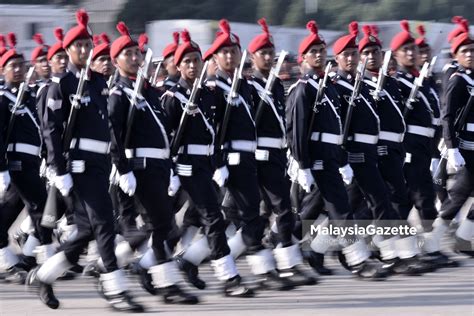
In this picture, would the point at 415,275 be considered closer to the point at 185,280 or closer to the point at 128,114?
the point at 185,280

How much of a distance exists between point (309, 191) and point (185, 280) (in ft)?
3.84

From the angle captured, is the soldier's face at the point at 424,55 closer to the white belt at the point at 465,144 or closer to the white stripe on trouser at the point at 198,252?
the white belt at the point at 465,144

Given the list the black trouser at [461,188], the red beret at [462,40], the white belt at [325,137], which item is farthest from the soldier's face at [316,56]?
the black trouser at [461,188]

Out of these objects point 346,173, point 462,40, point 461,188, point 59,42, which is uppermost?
point 59,42

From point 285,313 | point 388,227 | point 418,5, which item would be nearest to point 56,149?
point 285,313

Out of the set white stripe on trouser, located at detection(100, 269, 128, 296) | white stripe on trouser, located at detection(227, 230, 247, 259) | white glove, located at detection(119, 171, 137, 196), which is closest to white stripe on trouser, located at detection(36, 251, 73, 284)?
white stripe on trouser, located at detection(100, 269, 128, 296)

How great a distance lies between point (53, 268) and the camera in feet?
27.4

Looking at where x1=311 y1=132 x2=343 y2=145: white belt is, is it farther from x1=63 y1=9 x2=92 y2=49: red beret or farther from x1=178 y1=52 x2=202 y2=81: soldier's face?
x1=63 y1=9 x2=92 y2=49: red beret

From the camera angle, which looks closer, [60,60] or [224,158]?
[224,158]

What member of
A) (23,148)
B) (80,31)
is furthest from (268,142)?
(23,148)

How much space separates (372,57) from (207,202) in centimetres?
236

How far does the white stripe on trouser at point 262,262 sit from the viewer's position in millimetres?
9164

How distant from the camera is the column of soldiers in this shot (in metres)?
8.39

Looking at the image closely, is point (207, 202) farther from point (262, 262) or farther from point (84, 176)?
point (84, 176)
